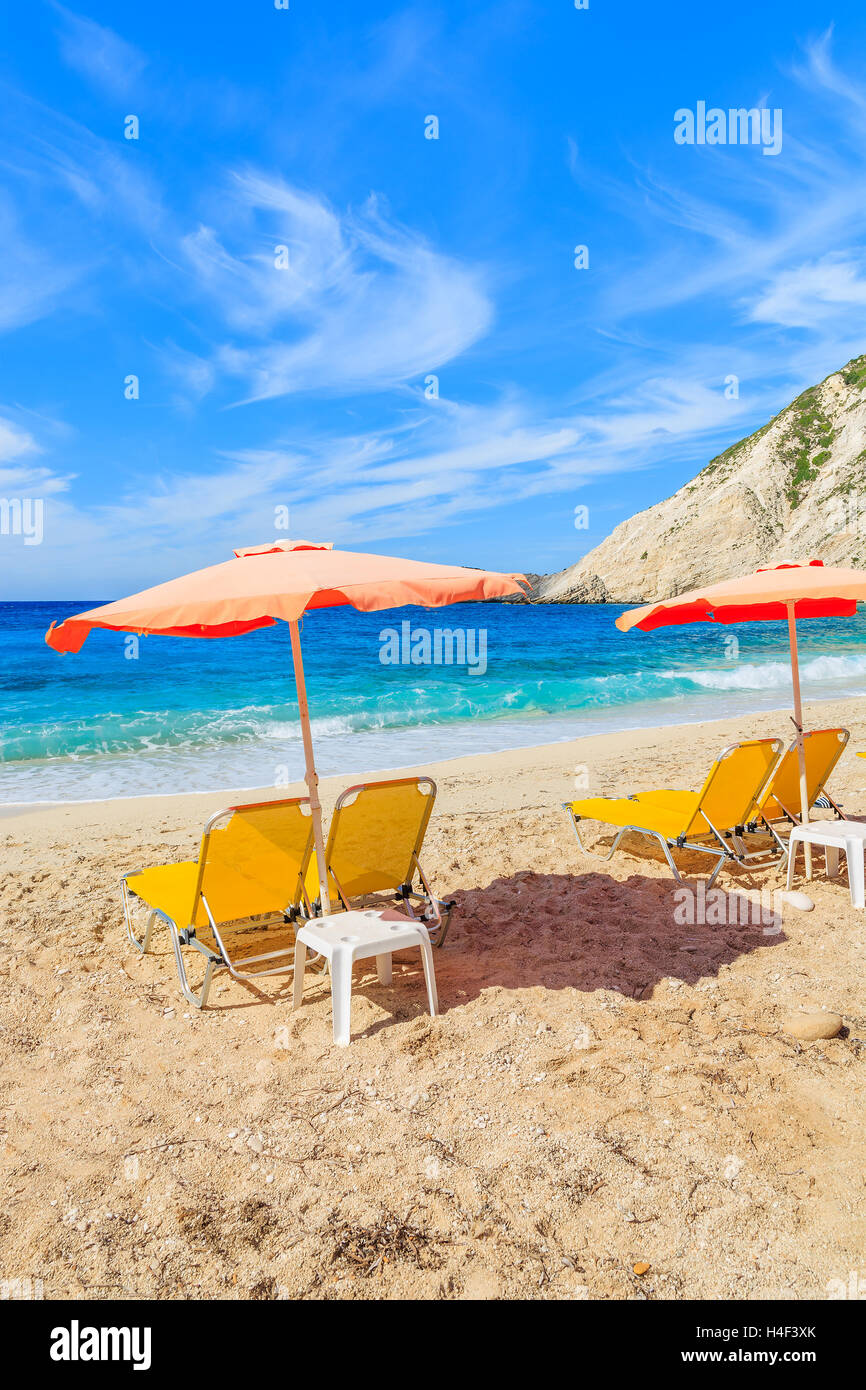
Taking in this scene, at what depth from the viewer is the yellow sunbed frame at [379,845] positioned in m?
4.46

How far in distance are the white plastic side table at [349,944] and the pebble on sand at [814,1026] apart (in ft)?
5.42

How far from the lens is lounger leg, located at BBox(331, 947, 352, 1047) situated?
3691mm

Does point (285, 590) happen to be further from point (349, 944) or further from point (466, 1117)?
point (466, 1117)

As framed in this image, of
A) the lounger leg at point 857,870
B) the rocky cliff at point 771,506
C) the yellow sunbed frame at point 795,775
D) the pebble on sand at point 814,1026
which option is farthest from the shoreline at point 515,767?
the rocky cliff at point 771,506

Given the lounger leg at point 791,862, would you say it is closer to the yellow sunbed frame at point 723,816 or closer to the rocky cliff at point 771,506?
the yellow sunbed frame at point 723,816

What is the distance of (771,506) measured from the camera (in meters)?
63.4

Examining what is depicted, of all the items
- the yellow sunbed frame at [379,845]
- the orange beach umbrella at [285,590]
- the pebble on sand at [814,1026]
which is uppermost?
the orange beach umbrella at [285,590]

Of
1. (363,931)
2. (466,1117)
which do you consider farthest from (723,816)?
(466,1117)

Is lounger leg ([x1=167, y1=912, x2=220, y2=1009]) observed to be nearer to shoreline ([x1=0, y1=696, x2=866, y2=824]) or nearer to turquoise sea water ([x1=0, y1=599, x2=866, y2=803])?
shoreline ([x1=0, y1=696, x2=866, y2=824])
